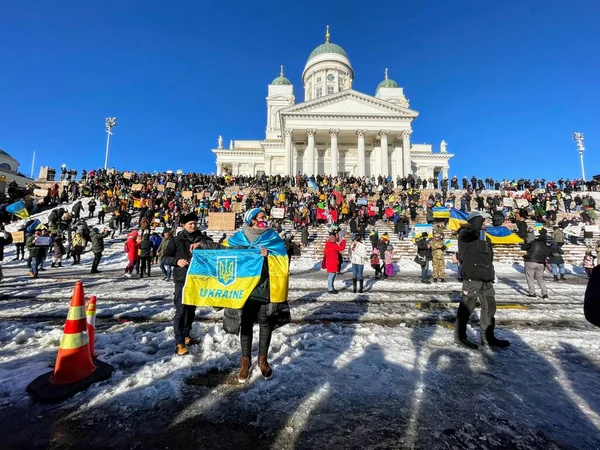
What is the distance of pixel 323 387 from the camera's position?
297 cm

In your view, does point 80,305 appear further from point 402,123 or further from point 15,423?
point 402,123

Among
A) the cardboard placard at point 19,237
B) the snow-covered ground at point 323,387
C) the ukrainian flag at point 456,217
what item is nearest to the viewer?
the snow-covered ground at point 323,387

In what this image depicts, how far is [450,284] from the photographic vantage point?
9703 mm

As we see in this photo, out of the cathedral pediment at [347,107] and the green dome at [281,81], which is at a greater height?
the green dome at [281,81]

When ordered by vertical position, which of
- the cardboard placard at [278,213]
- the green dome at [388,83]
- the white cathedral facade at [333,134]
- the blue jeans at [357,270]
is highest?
the green dome at [388,83]

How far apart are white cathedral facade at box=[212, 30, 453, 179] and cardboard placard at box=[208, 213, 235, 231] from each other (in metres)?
24.8

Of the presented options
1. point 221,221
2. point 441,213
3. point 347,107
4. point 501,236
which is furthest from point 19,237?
point 347,107

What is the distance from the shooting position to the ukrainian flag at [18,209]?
60.7ft

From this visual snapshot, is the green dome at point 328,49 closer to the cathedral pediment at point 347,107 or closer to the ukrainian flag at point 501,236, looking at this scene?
the cathedral pediment at point 347,107

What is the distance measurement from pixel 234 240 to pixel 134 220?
21397 mm

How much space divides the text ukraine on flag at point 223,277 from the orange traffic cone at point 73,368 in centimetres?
105

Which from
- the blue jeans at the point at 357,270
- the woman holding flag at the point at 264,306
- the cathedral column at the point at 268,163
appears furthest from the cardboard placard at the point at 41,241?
the cathedral column at the point at 268,163

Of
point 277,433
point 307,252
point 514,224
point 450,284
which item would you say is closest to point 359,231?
point 307,252

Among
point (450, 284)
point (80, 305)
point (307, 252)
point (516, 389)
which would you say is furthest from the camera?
point (307, 252)
